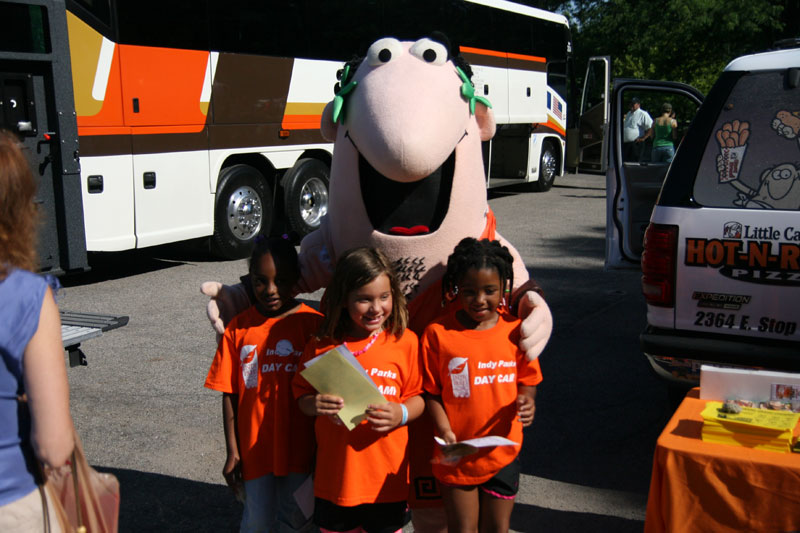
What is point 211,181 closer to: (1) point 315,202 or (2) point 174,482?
(1) point 315,202

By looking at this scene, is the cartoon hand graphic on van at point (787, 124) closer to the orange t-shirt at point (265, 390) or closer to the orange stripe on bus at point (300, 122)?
the orange t-shirt at point (265, 390)

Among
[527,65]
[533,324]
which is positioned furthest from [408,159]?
[527,65]

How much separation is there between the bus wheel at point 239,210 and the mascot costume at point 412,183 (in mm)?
6266

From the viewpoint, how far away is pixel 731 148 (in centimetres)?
385

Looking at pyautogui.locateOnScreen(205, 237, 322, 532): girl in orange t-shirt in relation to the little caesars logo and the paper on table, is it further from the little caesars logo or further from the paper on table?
the little caesars logo

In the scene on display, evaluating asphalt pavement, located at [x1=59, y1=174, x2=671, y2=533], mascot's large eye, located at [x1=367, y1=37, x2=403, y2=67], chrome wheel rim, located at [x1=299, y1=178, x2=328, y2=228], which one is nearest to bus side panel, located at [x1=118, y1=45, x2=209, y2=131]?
asphalt pavement, located at [x1=59, y1=174, x2=671, y2=533]

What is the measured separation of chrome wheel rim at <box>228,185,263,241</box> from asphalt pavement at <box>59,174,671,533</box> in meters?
0.86

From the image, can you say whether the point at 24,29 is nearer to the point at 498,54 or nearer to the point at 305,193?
the point at 305,193

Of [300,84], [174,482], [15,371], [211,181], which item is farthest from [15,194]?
[300,84]

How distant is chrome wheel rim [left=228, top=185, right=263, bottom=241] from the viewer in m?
9.62

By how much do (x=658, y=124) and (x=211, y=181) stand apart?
7.84 metres

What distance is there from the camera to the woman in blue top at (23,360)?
1.76 m

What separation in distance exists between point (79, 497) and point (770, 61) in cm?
340

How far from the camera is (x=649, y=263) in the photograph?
388 centimetres
